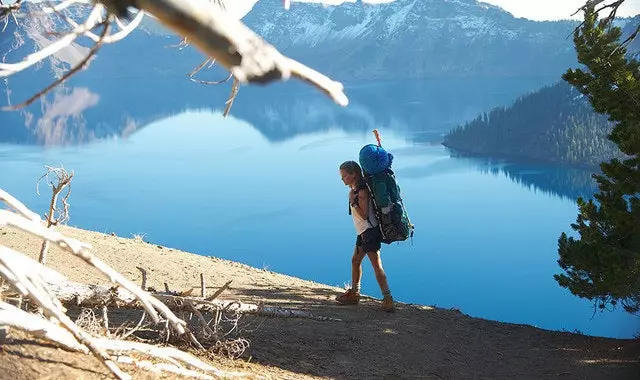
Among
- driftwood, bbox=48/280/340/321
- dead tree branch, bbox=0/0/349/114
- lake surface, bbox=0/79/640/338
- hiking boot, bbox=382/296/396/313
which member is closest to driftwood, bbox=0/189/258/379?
driftwood, bbox=48/280/340/321

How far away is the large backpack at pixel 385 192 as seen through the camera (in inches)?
243

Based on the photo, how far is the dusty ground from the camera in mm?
4098

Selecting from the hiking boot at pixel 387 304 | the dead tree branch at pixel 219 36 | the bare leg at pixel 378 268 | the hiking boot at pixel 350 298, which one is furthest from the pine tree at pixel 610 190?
the dead tree branch at pixel 219 36

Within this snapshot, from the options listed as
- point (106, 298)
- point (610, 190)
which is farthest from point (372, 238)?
point (610, 190)

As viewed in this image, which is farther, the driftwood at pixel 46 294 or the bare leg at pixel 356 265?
the bare leg at pixel 356 265

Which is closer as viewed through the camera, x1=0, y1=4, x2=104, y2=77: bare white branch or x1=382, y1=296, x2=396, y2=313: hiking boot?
x1=0, y1=4, x2=104, y2=77: bare white branch

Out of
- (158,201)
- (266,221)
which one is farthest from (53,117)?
(266,221)

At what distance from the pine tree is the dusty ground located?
745mm

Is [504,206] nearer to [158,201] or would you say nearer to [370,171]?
[158,201]

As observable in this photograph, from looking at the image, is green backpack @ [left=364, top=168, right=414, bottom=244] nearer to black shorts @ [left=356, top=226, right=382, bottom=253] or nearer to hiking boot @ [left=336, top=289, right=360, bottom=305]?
black shorts @ [left=356, top=226, right=382, bottom=253]

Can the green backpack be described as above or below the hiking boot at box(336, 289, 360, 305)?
above

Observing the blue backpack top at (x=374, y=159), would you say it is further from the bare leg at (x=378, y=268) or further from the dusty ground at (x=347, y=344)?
the dusty ground at (x=347, y=344)

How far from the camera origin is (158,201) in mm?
52531

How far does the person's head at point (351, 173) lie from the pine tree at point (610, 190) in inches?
112
